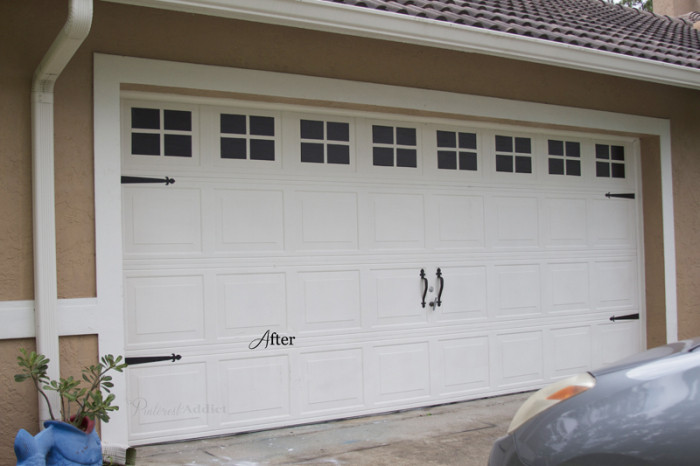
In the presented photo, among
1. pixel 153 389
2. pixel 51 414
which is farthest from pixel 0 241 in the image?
pixel 153 389

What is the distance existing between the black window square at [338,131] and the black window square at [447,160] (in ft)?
3.10

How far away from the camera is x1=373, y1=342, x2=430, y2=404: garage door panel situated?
18.6 feet

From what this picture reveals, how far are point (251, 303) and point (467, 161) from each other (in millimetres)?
2438

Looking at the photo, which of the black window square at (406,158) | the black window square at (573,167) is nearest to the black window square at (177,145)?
the black window square at (406,158)

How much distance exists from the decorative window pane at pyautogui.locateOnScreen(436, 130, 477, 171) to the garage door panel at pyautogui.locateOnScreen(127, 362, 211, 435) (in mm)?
2787

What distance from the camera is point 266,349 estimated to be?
5199 mm

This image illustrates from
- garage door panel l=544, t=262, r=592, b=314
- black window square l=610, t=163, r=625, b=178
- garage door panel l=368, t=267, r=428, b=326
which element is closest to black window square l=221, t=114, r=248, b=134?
garage door panel l=368, t=267, r=428, b=326

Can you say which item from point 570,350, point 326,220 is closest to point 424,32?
point 326,220

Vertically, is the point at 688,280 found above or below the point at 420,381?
above

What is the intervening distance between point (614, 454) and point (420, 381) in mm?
3562

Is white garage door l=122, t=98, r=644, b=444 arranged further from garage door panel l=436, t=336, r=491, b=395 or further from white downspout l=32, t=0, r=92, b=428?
white downspout l=32, t=0, r=92, b=428

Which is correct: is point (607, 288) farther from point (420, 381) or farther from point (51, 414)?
point (51, 414)

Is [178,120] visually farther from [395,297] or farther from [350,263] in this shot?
[395,297]

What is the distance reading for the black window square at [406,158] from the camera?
5.84 m
